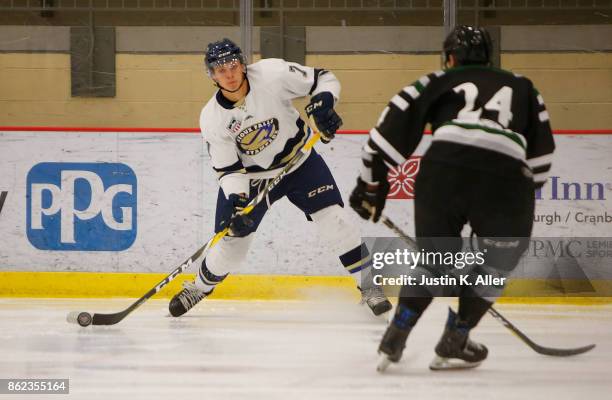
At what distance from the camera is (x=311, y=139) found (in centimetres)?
355

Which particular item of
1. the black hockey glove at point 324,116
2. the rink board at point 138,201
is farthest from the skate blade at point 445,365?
the rink board at point 138,201

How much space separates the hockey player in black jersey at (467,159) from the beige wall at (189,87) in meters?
2.53

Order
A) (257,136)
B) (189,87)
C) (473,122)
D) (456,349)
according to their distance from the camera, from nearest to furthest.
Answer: (473,122)
(456,349)
(257,136)
(189,87)

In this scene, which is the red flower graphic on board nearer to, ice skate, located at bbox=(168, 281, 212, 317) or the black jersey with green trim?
ice skate, located at bbox=(168, 281, 212, 317)

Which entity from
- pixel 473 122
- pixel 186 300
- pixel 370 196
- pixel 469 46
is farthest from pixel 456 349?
pixel 186 300

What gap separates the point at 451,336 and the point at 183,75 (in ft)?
10.1

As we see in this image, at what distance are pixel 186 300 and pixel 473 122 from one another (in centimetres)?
184

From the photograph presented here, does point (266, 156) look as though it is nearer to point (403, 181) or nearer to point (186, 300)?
point (186, 300)

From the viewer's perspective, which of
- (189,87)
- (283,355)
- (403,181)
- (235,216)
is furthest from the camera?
(189,87)

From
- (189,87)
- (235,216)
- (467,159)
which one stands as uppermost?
(189,87)

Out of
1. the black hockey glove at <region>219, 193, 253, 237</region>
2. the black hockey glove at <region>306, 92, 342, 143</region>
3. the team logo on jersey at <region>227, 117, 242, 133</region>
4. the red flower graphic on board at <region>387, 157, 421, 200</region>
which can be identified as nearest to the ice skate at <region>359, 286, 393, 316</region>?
the black hockey glove at <region>219, 193, 253, 237</region>

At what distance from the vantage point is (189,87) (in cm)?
504

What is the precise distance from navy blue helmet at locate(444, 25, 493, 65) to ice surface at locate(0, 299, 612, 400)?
85 cm

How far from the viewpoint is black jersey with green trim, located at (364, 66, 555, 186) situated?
228cm
